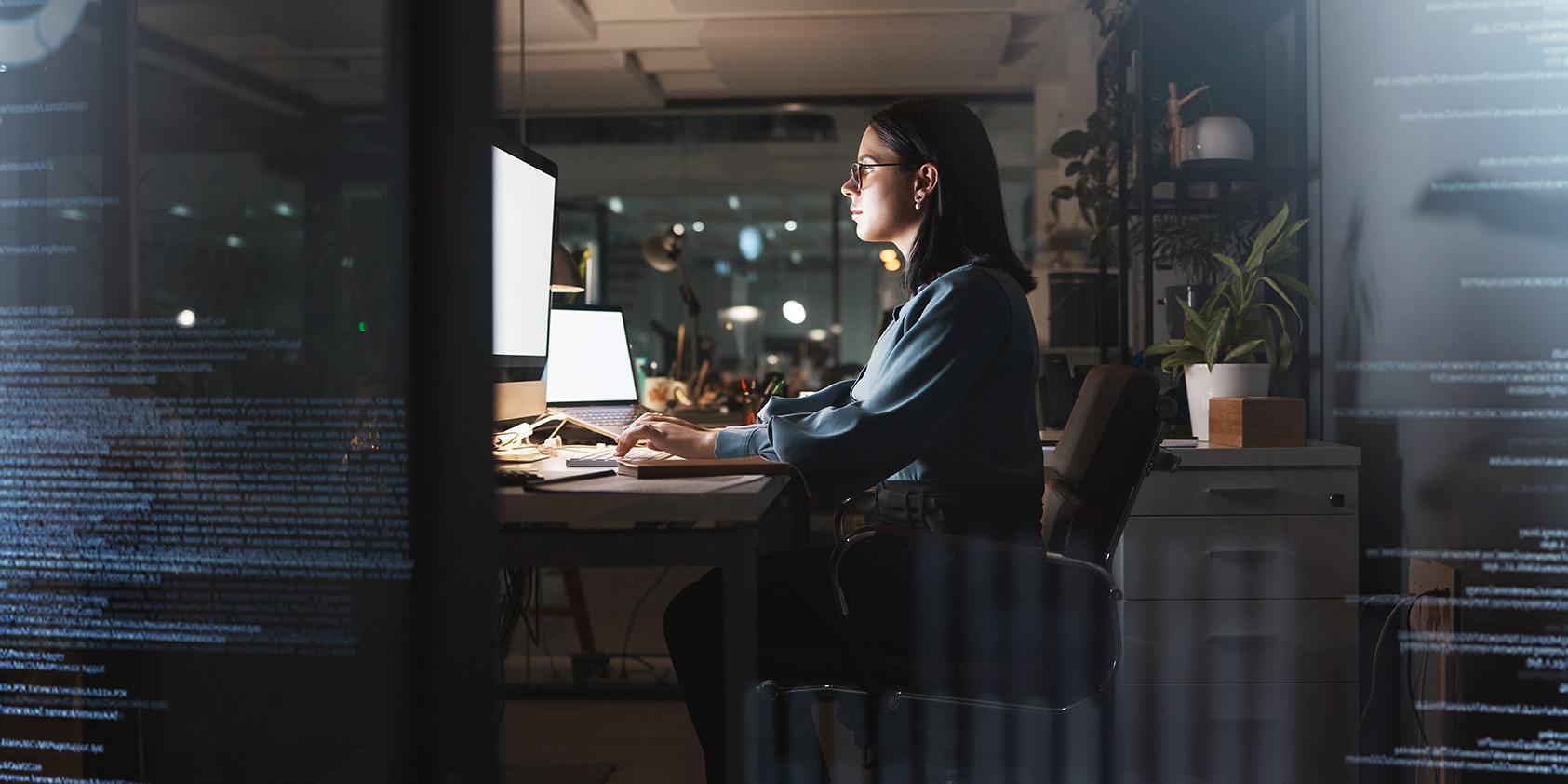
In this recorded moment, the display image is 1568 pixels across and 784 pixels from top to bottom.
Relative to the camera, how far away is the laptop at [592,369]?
79.4 inches

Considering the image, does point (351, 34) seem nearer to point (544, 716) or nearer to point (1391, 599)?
point (544, 716)

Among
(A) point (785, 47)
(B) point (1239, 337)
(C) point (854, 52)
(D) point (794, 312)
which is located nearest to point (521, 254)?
(B) point (1239, 337)

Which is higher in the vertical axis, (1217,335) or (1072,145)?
(1072,145)

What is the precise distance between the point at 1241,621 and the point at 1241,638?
0.04 metres

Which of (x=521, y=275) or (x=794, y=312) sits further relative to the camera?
(x=794, y=312)

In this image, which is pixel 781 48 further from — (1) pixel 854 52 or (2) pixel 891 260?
(2) pixel 891 260

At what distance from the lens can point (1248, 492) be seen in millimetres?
1918

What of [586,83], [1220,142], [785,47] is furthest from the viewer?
[586,83]

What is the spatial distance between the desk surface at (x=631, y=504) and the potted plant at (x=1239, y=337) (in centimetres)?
143

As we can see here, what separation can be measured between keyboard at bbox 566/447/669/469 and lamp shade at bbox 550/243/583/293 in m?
0.46

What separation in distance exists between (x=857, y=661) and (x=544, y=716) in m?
1.46

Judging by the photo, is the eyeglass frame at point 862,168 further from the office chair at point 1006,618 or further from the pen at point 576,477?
the pen at point 576,477

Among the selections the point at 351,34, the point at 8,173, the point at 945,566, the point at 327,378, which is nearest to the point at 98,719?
the point at 327,378

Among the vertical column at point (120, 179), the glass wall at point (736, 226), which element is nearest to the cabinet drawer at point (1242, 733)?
the vertical column at point (120, 179)
